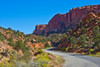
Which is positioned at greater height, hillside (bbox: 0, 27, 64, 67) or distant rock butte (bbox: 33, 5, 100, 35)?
distant rock butte (bbox: 33, 5, 100, 35)

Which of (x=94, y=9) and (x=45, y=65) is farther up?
(x=94, y=9)

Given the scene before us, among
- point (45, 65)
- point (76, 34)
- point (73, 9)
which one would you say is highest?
point (73, 9)

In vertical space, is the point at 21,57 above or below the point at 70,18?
below

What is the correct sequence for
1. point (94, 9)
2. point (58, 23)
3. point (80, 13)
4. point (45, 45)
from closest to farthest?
point (45, 45) < point (94, 9) < point (80, 13) < point (58, 23)

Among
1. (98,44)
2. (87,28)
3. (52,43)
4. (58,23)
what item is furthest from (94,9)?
(98,44)

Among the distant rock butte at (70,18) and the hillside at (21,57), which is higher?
the distant rock butte at (70,18)

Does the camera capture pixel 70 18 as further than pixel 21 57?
Yes

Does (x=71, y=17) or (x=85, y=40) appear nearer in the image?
(x=85, y=40)

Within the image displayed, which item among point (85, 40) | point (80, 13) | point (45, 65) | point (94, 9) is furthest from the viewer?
point (80, 13)

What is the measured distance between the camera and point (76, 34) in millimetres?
53031

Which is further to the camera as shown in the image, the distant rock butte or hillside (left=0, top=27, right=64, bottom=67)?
the distant rock butte

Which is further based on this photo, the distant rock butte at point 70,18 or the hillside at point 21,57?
the distant rock butte at point 70,18

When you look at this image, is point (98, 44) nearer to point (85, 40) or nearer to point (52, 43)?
point (85, 40)

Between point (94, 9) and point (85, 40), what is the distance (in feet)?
384
